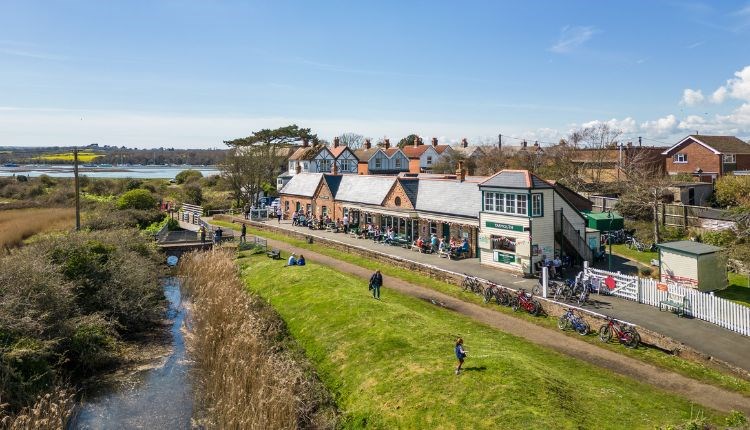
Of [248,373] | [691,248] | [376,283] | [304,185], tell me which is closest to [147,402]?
[248,373]

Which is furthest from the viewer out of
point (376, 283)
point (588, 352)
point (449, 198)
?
point (449, 198)

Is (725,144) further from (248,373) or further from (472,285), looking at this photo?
(248,373)

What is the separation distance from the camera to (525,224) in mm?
→ 25969

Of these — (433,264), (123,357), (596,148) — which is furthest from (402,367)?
(596,148)

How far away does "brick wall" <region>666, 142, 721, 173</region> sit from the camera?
161 ft

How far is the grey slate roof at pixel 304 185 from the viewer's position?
4806 cm

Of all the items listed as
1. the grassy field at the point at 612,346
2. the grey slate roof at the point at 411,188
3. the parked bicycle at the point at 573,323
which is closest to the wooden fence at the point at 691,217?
the grey slate roof at the point at 411,188

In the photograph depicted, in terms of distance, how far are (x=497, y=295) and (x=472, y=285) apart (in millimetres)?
1934

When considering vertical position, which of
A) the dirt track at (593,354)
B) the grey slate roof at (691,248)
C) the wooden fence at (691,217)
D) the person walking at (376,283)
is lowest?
the dirt track at (593,354)

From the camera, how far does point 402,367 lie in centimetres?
1541

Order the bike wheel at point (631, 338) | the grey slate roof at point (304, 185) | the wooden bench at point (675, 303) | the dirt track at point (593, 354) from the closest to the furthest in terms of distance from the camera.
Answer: the dirt track at point (593, 354) → the bike wheel at point (631, 338) → the wooden bench at point (675, 303) → the grey slate roof at point (304, 185)

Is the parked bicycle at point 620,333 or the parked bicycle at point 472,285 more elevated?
the parked bicycle at point 472,285

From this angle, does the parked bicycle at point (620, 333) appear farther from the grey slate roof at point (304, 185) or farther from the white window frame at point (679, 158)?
the white window frame at point (679, 158)

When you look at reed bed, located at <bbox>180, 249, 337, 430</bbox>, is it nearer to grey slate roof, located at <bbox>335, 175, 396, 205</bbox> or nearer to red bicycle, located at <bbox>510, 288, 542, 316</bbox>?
red bicycle, located at <bbox>510, 288, 542, 316</bbox>
